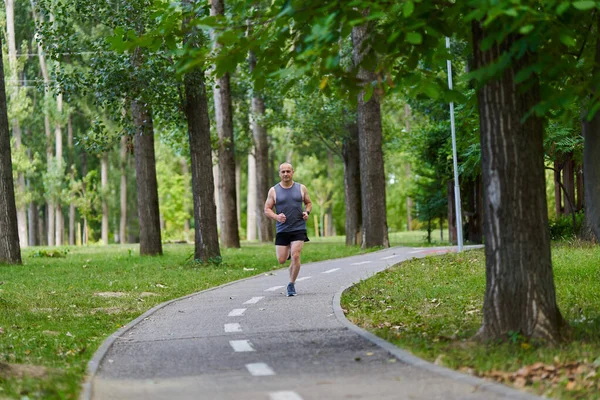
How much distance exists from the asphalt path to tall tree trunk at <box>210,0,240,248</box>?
22.2m

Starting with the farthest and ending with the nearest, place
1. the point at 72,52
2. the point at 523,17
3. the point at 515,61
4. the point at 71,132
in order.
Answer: the point at 71,132, the point at 72,52, the point at 515,61, the point at 523,17

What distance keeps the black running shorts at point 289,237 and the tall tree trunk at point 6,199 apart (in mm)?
11501

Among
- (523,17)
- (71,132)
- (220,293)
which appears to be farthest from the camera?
(71,132)

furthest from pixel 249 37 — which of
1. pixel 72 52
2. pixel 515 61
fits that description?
pixel 72 52

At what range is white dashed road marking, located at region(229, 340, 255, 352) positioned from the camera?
9570 mm

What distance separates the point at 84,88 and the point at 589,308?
633 inches

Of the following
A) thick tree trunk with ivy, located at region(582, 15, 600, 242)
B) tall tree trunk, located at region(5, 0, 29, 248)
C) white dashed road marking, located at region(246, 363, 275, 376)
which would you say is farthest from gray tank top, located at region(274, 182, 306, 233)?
tall tree trunk, located at region(5, 0, 29, 248)

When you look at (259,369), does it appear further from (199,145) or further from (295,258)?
(199,145)

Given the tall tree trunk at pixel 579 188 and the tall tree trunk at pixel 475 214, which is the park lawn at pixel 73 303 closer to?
the tall tree trunk at pixel 475 214

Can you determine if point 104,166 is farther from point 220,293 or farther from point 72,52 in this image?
point 220,293

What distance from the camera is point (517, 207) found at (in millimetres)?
8766

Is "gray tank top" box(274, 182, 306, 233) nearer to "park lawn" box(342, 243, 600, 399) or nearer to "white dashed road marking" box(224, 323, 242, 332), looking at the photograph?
"park lawn" box(342, 243, 600, 399)

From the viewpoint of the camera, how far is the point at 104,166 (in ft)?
237

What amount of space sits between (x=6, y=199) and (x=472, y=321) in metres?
16.4
